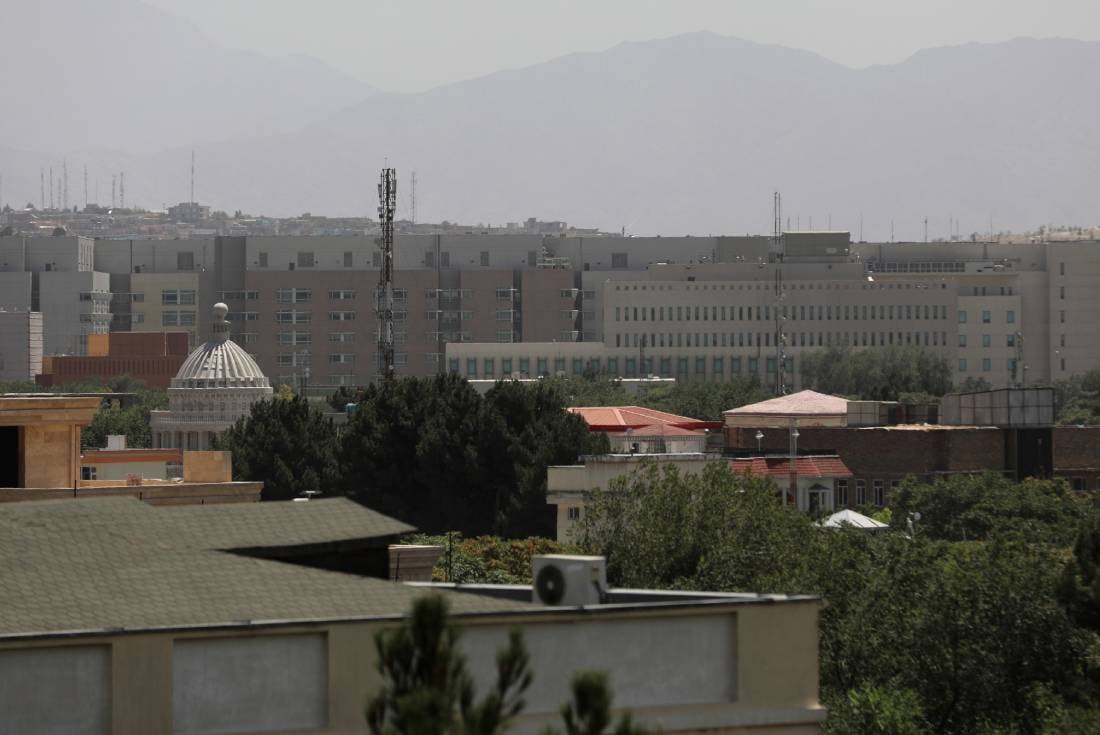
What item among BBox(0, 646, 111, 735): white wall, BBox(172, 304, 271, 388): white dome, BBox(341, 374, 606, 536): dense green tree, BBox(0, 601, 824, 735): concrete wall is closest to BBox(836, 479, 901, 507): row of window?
BBox(341, 374, 606, 536): dense green tree

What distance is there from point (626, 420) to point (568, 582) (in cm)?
8622

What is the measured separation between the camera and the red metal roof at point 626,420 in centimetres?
10694

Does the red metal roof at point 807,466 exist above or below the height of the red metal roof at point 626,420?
below

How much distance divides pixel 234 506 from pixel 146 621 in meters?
3.86

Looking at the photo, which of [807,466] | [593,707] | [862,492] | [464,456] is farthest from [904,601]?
[862,492]

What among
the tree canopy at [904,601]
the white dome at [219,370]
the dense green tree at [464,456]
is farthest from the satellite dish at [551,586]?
the white dome at [219,370]

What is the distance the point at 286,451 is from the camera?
329 feet

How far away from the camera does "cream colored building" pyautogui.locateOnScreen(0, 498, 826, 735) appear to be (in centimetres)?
1959

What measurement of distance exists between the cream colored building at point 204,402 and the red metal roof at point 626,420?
82.8 ft

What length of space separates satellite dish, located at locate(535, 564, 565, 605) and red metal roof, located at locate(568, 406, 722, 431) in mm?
82494

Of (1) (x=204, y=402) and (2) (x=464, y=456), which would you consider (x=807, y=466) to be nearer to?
(2) (x=464, y=456)

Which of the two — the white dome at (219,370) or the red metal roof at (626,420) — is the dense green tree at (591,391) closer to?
the white dome at (219,370)

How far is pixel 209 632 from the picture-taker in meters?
19.7

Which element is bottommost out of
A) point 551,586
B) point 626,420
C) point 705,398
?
point 551,586
